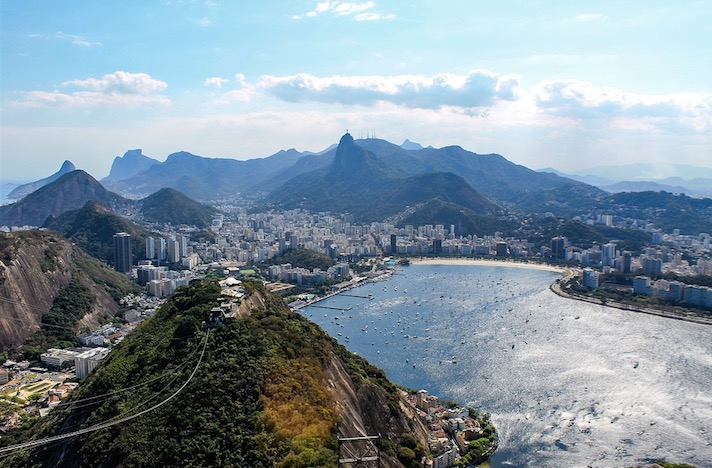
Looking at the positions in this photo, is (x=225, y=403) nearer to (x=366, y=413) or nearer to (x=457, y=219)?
(x=366, y=413)

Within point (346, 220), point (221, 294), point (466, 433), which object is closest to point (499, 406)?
point (466, 433)

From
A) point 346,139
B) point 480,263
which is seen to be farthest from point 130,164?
point 480,263

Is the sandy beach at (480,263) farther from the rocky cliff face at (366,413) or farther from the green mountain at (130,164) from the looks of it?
the green mountain at (130,164)

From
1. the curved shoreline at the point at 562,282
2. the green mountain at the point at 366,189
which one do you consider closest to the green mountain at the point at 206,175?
the green mountain at the point at 366,189

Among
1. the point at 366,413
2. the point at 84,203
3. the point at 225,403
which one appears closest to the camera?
the point at 225,403

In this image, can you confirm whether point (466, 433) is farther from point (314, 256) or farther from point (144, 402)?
point (314, 256)
